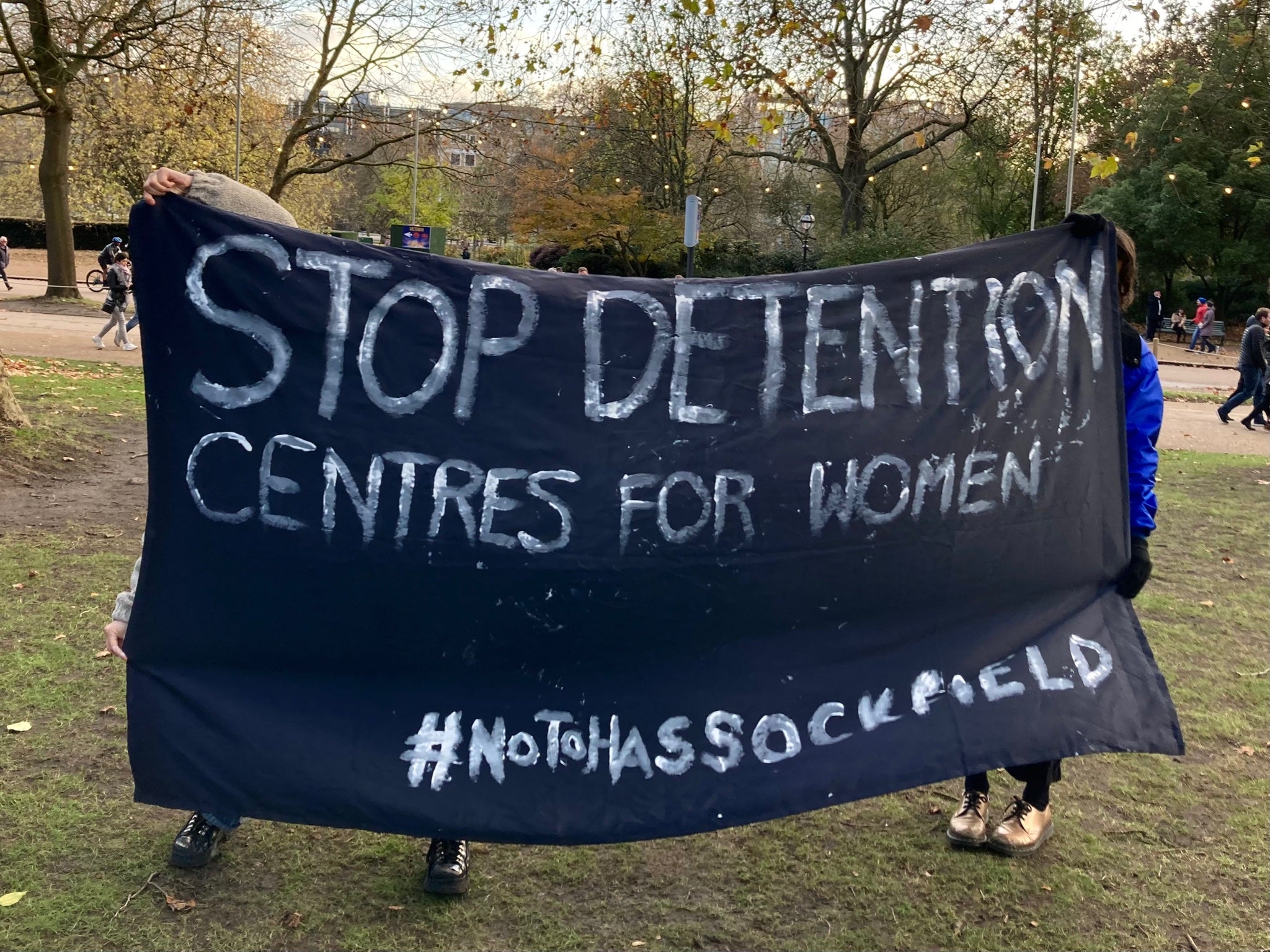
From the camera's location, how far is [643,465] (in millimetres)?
2797

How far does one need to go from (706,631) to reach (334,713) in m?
0.96

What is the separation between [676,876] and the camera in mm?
3271

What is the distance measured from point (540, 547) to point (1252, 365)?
1632cm

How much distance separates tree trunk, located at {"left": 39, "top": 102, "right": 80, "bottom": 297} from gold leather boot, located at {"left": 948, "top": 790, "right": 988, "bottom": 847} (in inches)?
997

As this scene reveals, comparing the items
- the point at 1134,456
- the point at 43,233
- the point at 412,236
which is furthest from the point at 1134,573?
the point at 43,233

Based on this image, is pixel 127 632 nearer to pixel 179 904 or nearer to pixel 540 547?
pixel 179 904

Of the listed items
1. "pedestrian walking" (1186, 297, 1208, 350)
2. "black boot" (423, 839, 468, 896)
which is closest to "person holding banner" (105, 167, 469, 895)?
"black boot" (423, 839, 468, 896)

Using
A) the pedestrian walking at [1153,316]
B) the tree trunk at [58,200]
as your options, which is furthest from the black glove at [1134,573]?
the pedestrian walking at [1153,316]

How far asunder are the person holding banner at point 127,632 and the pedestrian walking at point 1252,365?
15.7 m

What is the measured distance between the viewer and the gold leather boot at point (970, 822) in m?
→ 3.44

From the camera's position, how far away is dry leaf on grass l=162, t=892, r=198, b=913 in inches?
115

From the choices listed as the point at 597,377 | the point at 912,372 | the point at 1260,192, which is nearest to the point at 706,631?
the point at 597,377

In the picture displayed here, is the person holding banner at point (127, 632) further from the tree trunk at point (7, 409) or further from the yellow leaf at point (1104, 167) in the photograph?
the yellow leaf at point (1104, 167)

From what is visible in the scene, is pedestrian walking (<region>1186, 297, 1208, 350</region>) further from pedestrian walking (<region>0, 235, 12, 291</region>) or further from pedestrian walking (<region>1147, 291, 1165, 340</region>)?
pedestrian walking (<region>0, 235, 12, 291</region>)
